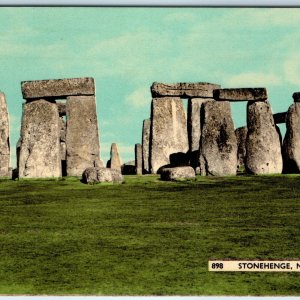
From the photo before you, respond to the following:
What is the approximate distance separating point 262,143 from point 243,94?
1.34m

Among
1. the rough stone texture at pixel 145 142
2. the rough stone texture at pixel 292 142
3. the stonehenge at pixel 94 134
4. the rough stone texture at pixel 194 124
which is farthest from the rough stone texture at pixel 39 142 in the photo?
the rough stone texture at pixel 292 142

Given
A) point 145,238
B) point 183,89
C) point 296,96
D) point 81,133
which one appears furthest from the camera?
point 183,89

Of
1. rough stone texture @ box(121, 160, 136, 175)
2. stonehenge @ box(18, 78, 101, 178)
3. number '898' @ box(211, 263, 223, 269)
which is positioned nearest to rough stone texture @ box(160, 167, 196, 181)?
stonehenge @ box(18, 78, 101, 178)

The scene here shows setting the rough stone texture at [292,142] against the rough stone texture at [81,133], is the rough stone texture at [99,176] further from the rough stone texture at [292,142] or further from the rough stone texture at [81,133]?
the rough stone texture at [292,142]

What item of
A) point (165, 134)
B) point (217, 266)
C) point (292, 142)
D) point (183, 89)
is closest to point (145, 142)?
point (165, 134)

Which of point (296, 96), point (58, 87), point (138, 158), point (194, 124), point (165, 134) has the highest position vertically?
point (58, 87)

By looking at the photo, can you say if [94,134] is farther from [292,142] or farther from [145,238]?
[145,238]

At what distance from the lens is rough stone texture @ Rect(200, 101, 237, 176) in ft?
66.7

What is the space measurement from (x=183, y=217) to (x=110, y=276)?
128 inches

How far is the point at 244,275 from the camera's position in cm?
992

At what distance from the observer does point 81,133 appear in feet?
68.1

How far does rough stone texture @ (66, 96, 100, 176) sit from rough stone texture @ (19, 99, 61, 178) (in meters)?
0.47

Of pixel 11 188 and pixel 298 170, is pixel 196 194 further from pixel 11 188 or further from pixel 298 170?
pixel 298 170

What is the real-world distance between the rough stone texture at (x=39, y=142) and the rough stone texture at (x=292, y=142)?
19.7 feet
